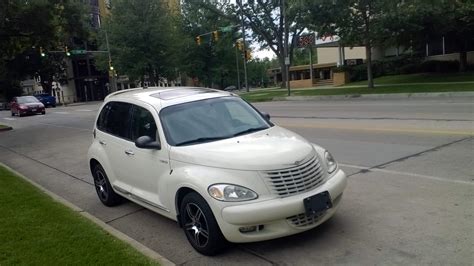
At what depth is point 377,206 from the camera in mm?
5941

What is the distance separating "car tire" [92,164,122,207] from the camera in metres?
7.15

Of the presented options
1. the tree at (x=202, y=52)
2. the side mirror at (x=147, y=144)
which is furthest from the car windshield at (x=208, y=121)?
the tree at (x=202, y=52)

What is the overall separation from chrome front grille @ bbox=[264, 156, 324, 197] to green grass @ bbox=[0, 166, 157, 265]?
4.59ft

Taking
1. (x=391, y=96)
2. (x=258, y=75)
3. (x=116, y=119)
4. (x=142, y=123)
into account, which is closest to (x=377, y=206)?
(x=142, y=123)

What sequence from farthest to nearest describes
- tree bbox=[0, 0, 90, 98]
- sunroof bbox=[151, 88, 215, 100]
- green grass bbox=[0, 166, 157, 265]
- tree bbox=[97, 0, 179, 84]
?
tree bbox=[97, 0, 179, 84], tree bbox=[0, 0, 90, 98], sunroof bbox=[151, 88, 215, 100], green grass bbox=[0, 166, 157, 265]

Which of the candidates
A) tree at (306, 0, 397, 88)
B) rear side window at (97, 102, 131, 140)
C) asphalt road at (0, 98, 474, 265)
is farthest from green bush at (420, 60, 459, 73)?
rear side window at (97, 102, 131, 140)

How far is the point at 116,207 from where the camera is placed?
285 inches

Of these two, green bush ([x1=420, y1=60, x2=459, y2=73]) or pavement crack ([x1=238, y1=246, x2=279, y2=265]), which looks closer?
pavement crack ([x1=238, y1=246, x2=279, y2=265])

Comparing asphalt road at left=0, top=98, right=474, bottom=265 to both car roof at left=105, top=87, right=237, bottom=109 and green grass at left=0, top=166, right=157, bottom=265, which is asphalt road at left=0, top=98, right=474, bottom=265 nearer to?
green grass at left=0, top=166, right=157, bottom=265

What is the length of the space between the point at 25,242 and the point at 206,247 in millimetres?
2192

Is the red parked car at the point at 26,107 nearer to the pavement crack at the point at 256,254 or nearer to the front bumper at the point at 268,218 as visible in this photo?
the pavement crack at the point at 256,254

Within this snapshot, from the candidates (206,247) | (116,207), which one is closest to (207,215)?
(206,247)

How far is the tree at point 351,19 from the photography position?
86.2 ft

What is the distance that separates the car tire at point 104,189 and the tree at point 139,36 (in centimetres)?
4614
